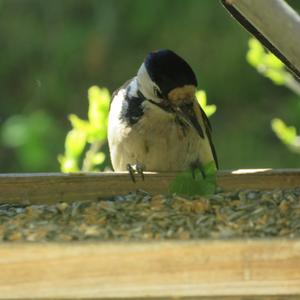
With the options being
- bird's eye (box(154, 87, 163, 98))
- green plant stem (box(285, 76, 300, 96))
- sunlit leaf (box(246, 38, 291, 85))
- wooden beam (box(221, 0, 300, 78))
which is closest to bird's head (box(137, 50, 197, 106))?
bird's eye (box(154, 87, 163, 98))

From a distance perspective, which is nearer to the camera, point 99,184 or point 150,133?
point 99,184

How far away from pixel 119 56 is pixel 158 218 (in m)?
4.07

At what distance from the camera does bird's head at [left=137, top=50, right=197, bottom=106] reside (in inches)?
142

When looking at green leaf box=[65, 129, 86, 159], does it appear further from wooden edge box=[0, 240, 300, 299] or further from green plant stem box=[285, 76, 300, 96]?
wooden edge box=[0, 240, 300, 299]

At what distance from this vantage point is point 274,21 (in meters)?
2.58

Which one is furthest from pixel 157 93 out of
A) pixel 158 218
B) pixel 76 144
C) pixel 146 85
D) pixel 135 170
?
pixel 158 218

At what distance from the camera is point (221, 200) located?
3064 millimetres

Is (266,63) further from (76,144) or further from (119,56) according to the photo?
→ (119,56)

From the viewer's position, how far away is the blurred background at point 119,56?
6.60 m

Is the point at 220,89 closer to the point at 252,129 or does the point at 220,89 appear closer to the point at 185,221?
the point at 252,129

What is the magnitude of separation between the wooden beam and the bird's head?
0.94m

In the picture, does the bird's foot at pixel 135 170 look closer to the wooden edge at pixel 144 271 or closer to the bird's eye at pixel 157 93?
the bird's eye at pixel 157 93

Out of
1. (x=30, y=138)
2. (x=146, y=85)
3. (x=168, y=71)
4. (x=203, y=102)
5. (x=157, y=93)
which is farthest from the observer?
(x=30, y=138)

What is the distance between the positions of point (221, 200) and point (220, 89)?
364 centimetres
